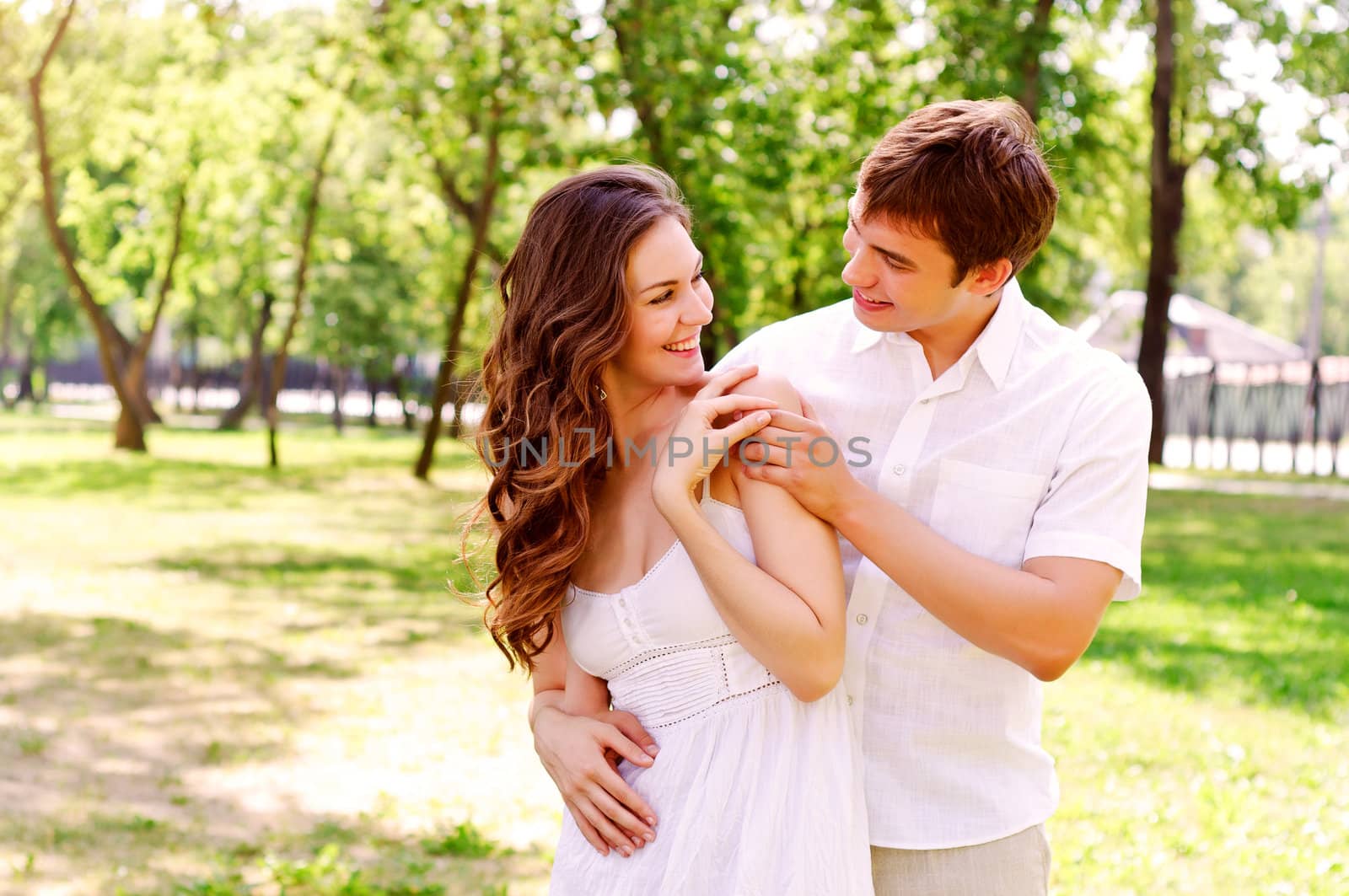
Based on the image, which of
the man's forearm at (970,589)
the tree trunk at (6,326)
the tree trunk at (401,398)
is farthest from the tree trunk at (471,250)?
the tree trunk at (6,326)

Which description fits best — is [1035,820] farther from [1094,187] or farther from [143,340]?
[143,340]

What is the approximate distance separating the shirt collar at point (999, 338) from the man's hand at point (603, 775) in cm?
91

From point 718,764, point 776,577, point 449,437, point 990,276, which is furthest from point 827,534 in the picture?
point 449,437

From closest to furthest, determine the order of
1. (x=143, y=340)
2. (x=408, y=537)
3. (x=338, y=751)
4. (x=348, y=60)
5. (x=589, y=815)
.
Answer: (x=589, y=815), (x=338, y=751), (x=408, y=537), (x=348, y=60), (x=143, y=340)

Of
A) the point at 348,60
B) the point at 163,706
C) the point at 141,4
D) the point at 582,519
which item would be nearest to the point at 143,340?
the point at 141,4

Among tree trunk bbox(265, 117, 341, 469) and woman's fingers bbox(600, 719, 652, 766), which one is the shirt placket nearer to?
woman's fingers bbox(600, 719, 652, 766)

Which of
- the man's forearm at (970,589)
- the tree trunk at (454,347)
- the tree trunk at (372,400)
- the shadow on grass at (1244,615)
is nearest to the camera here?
the man's forearm at (970,589)

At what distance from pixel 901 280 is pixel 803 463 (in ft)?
1.33

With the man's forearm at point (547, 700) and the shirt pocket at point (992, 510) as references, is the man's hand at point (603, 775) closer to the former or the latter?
the man's forearm at point (547, 700)

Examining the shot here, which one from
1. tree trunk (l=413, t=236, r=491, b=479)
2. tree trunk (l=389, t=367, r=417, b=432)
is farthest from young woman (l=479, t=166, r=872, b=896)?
tree trunk (l=389, t=367, r=417, b=432)

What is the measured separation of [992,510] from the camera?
237 cm

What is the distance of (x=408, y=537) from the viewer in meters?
15.7

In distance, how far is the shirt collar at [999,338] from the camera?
241cm

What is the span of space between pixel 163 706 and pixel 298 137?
19489mm
